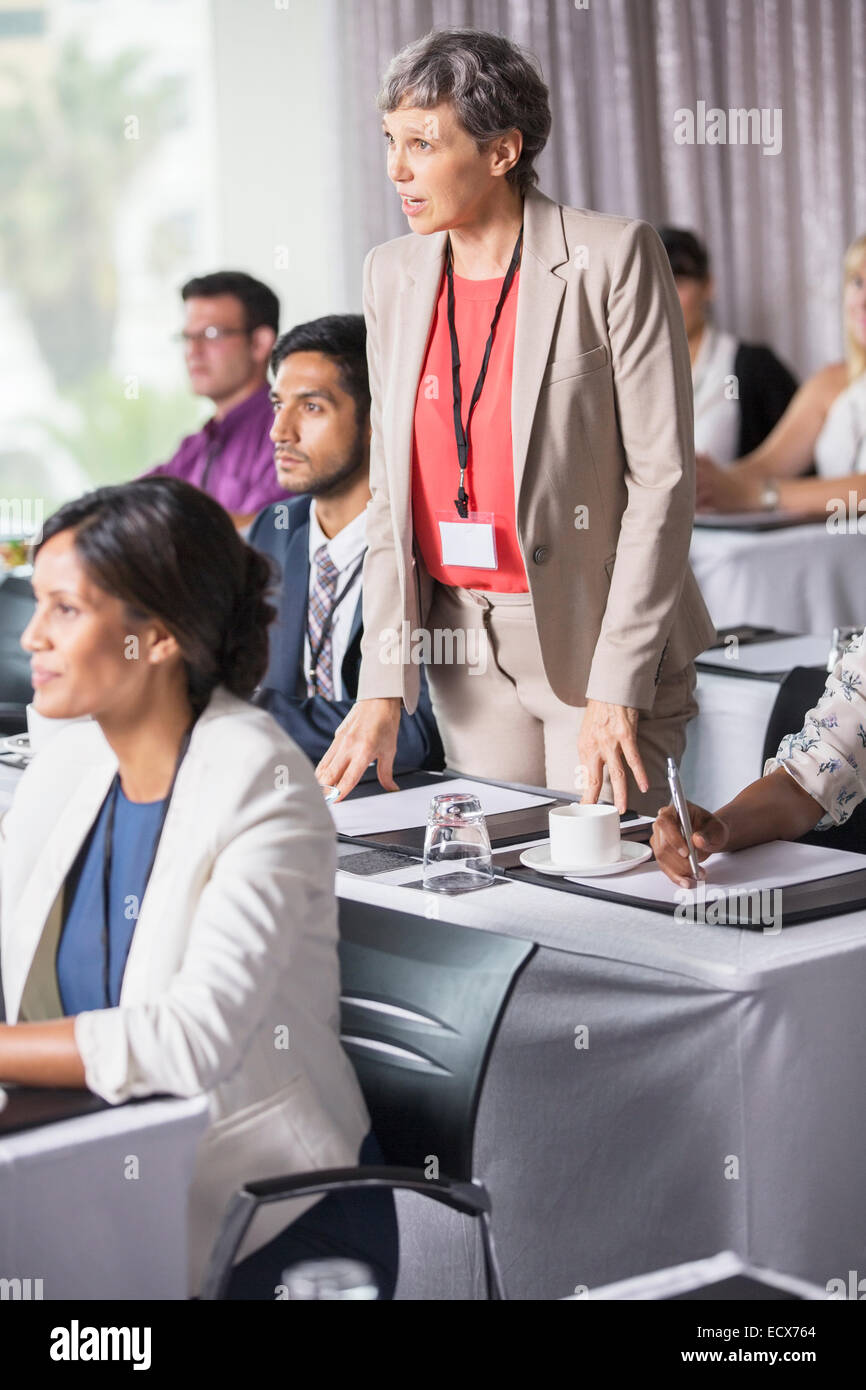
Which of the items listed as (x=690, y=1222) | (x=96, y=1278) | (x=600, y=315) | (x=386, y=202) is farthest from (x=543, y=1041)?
(x=386, y=202)

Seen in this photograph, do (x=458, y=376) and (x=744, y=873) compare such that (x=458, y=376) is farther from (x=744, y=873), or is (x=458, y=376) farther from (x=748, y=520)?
(x=748, y=520)

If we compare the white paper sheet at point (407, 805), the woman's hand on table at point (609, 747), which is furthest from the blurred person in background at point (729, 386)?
the woman's hand on table at point (609, 747)

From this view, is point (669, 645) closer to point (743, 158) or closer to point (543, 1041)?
point (543, 1041)

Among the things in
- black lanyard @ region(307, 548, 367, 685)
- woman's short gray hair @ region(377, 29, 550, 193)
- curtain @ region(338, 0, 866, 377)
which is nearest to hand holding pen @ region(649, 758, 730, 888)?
woman's short gray hair @ region(377, 29, 550, 193)

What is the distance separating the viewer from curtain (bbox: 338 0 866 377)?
6285 mm

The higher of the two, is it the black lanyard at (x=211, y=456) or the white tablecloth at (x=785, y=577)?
the black lanyard at (x=211, y=456)

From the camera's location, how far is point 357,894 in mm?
1976

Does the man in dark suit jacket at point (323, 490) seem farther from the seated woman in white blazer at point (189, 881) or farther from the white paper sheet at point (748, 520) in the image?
the white paper sheet at point (748, 520)

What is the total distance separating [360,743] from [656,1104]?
28.8 inches

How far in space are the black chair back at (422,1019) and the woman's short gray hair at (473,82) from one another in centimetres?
105

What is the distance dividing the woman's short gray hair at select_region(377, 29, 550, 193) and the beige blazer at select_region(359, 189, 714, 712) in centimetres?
14

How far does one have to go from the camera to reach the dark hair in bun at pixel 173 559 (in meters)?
1.35

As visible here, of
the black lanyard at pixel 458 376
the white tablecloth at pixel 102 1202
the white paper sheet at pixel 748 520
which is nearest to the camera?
the white tablecloth at pixel 102 1202

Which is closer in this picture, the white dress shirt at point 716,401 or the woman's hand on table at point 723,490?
the woman's hand on table at point 723,490
